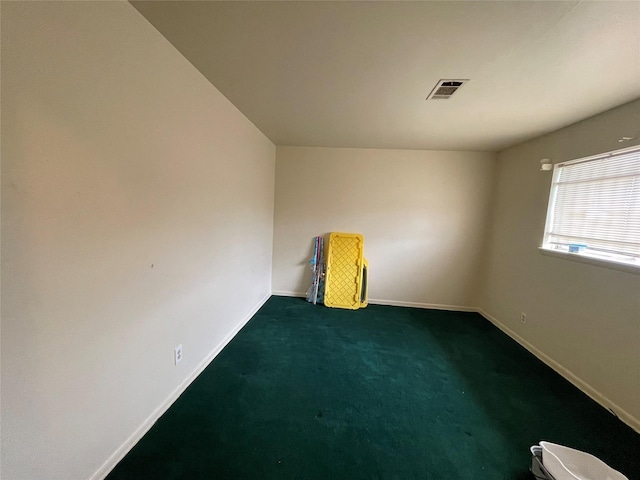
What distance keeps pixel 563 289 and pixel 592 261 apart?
40 cm

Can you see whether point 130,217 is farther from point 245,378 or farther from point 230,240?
point 245,378

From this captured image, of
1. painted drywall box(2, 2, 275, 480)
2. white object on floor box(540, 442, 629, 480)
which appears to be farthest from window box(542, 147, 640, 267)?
painted drywall box(2, 2, 275, 480)

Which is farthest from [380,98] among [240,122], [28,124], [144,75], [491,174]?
[491,174]

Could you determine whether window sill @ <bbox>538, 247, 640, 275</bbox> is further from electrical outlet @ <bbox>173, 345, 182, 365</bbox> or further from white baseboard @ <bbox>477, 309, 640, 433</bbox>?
electrical outlet @ <bbox>173, 345, 182, 365</bbox>

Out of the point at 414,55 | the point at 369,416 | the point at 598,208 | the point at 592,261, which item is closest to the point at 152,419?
the point at 369,416

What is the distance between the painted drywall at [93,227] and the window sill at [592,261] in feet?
10.5

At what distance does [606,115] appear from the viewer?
2.11 m

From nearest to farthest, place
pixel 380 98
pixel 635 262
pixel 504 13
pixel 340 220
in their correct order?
pixel 504 13 < pixel 635 262 < pixel 380 98 < pixel 340 220

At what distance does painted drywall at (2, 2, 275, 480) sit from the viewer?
90cm

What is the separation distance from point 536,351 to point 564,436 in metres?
1.20

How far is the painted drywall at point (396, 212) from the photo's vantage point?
373cm

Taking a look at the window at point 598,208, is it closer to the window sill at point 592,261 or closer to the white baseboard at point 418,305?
the window sill at point 592,261

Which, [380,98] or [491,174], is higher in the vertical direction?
[380,98]

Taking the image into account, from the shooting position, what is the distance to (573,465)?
1.42m
